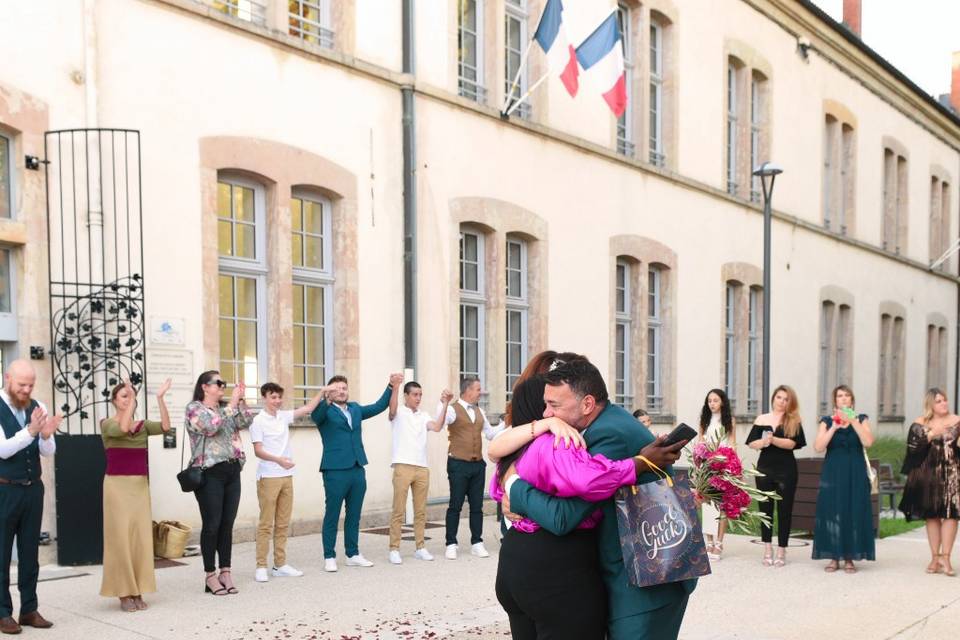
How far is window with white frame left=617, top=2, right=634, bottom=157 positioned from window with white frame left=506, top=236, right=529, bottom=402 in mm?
3358

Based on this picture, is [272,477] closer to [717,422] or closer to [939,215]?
[717,422]

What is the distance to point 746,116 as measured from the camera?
20.1 m

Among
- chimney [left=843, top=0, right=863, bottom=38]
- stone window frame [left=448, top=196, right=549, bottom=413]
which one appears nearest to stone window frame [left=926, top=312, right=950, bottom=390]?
chimney [left=843, top=0, right=863, bottom=38]

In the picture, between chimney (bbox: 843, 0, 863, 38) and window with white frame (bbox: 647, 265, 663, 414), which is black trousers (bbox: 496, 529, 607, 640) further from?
chimney (bbox: 843, 0, 863, 38)

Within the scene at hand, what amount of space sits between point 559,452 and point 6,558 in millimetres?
4530

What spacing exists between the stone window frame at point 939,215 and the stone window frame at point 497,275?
1965 centimetres

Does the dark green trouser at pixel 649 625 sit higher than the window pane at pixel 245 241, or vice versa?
the window pane at pixel 245 241

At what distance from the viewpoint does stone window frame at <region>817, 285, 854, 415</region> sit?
76.7 ft

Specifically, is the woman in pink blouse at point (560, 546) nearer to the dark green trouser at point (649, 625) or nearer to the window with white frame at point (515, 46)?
the dark green trouser at point (649, 625)

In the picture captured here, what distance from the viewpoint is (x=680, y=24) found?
1798cm

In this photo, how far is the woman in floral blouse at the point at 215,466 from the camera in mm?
7535

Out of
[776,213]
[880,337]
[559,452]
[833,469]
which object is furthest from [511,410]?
[880,337]

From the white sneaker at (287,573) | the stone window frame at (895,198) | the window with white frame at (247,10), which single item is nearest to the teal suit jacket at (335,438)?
the white sneaker at (287,573)

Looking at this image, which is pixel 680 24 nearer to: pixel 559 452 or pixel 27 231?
pixel 27 231
